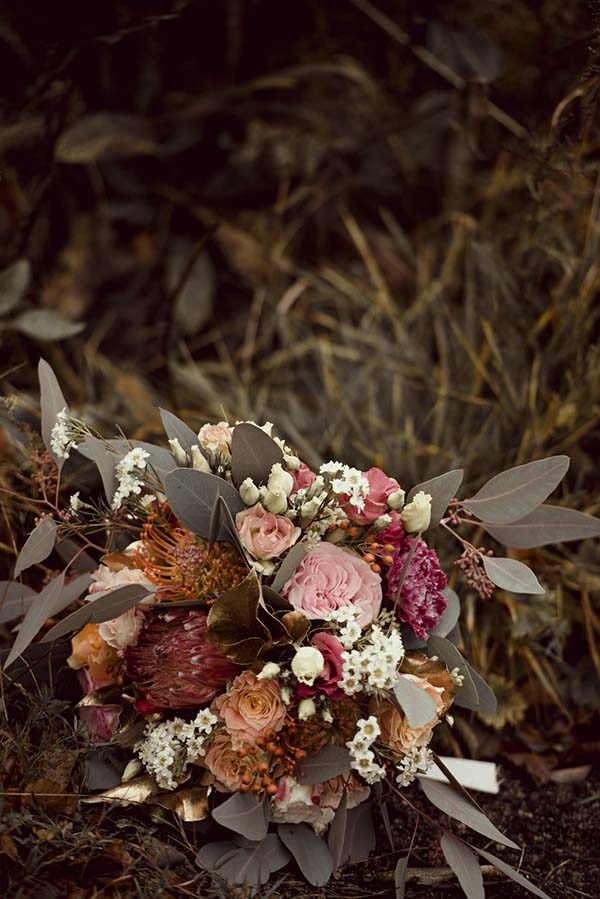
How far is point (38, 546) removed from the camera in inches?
29.9

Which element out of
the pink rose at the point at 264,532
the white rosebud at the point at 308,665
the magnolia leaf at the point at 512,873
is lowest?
the magnolia leaf at the point at 512,873

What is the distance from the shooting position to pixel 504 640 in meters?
1.17

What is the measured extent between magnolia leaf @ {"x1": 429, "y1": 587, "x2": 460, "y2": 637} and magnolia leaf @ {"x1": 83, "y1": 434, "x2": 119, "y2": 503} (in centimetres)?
33

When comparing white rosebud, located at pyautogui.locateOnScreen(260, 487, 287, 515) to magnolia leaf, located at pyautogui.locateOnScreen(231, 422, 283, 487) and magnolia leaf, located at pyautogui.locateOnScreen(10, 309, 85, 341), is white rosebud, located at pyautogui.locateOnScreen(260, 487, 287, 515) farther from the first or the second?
magnolia leaf, located at pyautogui.locateOnScreen(10, 309, 85, 341)

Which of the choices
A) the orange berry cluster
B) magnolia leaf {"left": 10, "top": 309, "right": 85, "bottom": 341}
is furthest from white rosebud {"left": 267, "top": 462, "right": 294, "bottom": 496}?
magnolia leaf {"left": 10, "top": 309, "right": 85, "bottom": 341}

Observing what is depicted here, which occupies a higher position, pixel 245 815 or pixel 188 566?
pixel 188 566

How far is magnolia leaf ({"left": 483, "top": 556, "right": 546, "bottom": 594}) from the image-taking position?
769 mm

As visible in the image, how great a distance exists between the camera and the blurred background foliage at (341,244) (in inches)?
47.8

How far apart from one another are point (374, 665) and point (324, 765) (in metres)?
0.12

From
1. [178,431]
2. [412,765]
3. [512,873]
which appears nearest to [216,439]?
[178,431]

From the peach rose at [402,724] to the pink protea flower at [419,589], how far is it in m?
0.05

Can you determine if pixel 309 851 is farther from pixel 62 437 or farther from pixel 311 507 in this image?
pixel 62 437

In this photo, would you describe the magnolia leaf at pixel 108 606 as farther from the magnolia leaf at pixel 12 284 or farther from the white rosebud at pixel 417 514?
the magnolia leaf at pixel 12 284

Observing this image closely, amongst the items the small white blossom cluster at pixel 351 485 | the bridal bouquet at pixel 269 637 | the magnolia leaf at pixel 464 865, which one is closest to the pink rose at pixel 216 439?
the bridal bouquet at pixel 269 637
